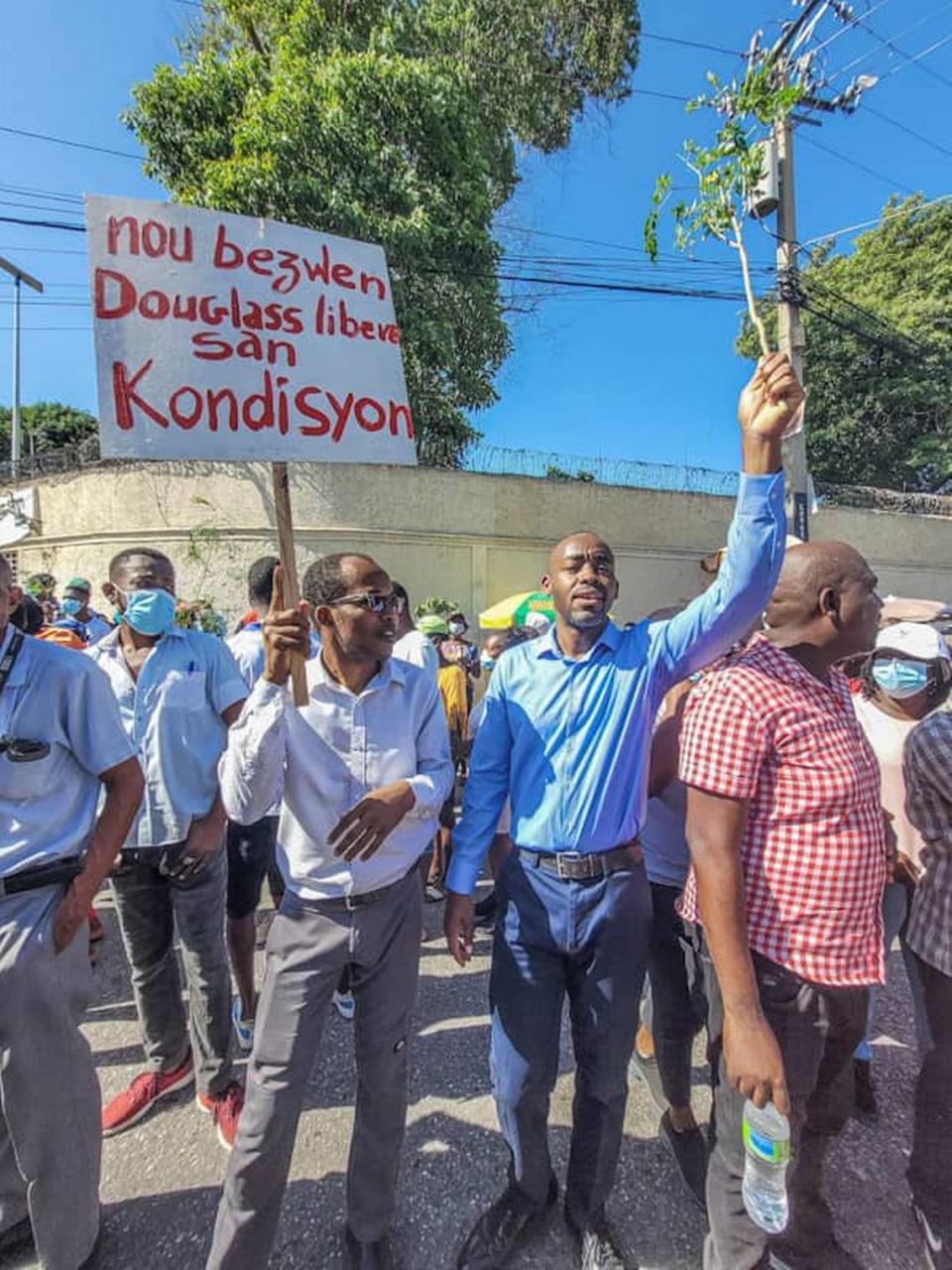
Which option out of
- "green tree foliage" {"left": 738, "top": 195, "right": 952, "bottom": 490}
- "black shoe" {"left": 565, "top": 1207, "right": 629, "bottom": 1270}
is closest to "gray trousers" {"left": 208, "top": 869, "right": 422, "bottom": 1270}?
"black shoe" {"left": 565, "top": 1207, "right": 629, "bottom": 1270}

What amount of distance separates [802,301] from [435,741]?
887 centimetres

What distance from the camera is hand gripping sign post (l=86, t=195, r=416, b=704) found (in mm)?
1754

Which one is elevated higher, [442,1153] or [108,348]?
[108,348]

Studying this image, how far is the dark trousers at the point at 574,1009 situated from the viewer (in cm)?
176

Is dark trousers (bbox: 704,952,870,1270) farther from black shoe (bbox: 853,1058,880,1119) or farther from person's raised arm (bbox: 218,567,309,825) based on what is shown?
person's raised arm (bbox: 218,567,309,825)

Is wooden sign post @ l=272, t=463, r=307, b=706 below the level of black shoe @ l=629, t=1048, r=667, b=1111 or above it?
above

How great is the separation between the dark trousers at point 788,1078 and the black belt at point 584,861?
0.34 m

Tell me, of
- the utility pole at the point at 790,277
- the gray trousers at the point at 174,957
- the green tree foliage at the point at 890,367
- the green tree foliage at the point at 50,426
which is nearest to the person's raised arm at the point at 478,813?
the gray trousers at the point at 174,957

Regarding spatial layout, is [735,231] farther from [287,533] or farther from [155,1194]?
[155,1194]

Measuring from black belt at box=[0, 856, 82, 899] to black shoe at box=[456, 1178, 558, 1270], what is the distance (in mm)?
1508

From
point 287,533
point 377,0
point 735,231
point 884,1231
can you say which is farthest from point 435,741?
point 377,0

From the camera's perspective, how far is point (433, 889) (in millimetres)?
4492

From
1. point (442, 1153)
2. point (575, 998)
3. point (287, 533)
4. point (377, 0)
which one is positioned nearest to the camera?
point (287, 533)

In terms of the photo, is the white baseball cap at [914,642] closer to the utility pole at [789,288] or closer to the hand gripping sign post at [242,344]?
the hand gripping sign post at [242,344]
